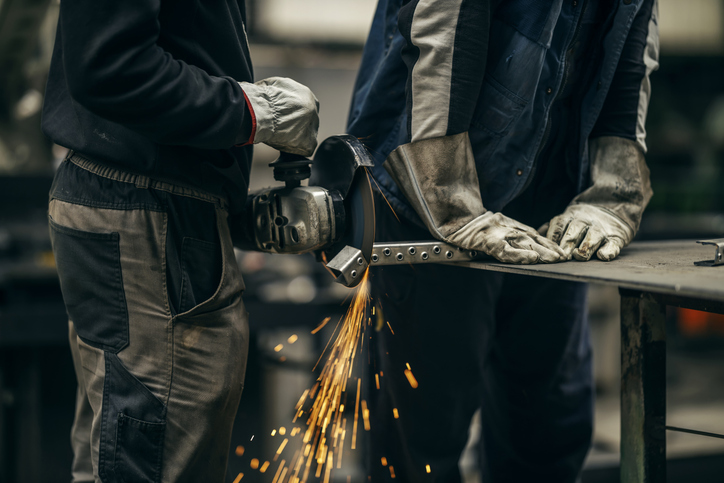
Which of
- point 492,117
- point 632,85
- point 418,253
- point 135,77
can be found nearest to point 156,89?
point 135,77

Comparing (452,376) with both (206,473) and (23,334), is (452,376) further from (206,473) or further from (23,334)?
(23,334)

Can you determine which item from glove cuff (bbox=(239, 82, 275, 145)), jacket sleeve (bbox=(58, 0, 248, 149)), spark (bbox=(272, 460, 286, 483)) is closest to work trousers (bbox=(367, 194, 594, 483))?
glove cuff (bbox=(239, 82, 275, 145))

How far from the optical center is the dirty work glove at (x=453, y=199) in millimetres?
1176

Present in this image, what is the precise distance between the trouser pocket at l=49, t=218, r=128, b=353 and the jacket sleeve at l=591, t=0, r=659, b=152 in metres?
1.13

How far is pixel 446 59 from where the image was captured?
1.19 m

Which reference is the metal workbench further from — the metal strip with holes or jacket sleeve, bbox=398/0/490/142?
jacket sleeve, bbox=398/0/490/142

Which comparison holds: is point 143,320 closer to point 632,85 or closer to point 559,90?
point 559,90

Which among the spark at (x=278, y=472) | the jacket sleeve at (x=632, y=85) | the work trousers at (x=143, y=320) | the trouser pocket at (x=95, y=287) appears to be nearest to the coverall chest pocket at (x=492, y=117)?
the jacket sleeve at (x=632, y=85)

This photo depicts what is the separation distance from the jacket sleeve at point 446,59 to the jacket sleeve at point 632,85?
1.36 ft

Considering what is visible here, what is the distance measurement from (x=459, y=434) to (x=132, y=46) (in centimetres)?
105

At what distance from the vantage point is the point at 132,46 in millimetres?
930

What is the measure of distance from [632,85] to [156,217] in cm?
111

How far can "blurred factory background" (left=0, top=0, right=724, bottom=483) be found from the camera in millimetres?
2160

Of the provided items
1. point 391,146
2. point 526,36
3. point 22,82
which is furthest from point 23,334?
point 526,36
